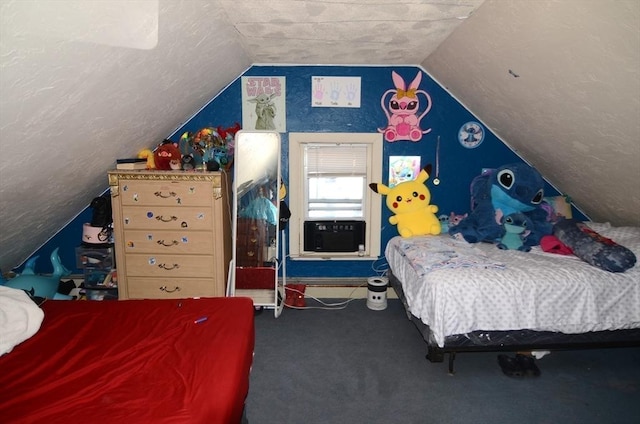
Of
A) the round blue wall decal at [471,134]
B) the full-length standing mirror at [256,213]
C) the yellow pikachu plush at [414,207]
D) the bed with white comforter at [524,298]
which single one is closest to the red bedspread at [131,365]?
the bed with white comforter at [524,298]

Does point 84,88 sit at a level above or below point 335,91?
below

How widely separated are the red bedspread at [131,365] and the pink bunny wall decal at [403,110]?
2.29 metres

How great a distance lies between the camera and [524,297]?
2395mm

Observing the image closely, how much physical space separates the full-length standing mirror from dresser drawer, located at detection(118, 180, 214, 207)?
34cm

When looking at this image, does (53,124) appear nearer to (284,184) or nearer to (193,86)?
(193,86)

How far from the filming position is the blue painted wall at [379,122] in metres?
3.56

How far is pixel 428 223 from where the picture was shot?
3.49m

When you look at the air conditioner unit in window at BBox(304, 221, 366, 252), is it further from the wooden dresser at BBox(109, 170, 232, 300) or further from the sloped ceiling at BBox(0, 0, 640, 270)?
the sloped ceiling at BBox(0, 0, 640, 270)

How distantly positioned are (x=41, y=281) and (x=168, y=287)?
3.24ft

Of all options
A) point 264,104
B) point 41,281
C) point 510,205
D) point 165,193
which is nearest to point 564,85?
point 510,205

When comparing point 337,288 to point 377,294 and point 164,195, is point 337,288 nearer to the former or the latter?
point 377,294

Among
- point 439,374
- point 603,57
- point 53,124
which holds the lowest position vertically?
point 439,374

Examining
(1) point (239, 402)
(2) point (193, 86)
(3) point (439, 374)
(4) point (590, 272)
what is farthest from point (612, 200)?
(2) point (193, 86)

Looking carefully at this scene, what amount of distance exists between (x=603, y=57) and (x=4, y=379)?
2834 millimetres
